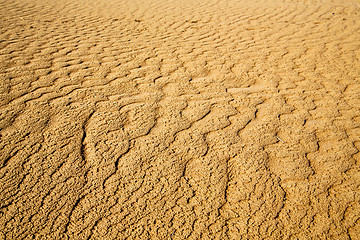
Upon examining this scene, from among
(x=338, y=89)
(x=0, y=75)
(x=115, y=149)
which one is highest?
(x=0, y=75)

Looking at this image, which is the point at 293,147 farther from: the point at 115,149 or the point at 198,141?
the point at 115,149

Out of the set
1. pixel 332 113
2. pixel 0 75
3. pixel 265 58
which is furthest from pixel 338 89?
pixel 0 75

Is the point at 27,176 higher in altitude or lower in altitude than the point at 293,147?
higher

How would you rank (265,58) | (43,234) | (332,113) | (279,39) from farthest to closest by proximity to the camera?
1. (279,39)
2. (265,58)
3. (332,113)
4. (43,234)

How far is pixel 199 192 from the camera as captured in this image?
2139 millimetres

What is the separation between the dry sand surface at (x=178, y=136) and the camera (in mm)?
1938

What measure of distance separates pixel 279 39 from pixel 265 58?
43.3 inches

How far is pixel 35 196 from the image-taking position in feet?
6.68

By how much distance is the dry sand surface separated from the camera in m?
1.94

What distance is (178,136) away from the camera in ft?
8.87

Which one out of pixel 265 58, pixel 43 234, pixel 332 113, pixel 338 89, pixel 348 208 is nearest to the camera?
pixel 43 234


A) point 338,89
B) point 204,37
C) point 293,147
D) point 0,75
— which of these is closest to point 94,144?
point 293,147

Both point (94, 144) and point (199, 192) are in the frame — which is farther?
point (94, 144)

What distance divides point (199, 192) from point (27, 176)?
1.30 m
